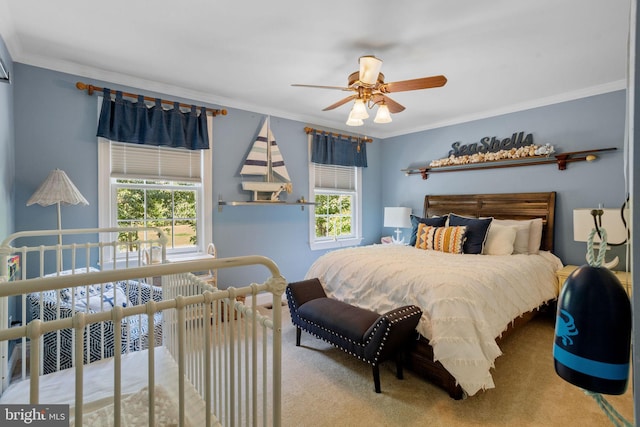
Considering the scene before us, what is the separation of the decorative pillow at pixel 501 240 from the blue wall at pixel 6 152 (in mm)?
4261

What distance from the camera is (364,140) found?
16.3 ft

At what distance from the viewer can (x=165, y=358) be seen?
5.89ft

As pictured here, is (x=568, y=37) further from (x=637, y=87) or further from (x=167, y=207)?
(x=167, y=207)

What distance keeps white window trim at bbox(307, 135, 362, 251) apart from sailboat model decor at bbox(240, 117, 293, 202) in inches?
20.3

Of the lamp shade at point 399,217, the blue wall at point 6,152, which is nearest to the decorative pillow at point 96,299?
the blue wall at point 6,152

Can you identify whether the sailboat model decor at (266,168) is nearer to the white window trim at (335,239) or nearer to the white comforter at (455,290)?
the white window trim at (335,239)

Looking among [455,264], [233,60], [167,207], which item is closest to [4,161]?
[167,207]

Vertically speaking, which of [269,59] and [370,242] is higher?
[269,59]

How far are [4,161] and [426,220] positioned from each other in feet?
13.4

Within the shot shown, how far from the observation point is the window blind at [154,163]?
120 inches

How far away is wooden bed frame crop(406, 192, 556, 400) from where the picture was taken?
84.1 inches

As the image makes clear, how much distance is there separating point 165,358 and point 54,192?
1.67 meters

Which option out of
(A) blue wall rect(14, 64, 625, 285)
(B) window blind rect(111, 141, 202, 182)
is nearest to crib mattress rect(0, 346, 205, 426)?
(A) blue wall rect(14, 64, 625, 285)

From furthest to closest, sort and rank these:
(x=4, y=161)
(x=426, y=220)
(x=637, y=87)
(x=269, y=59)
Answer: (x=426, y=220) → (x=269, y=59) → (x=4, y=161) → (x=637, y=87)
